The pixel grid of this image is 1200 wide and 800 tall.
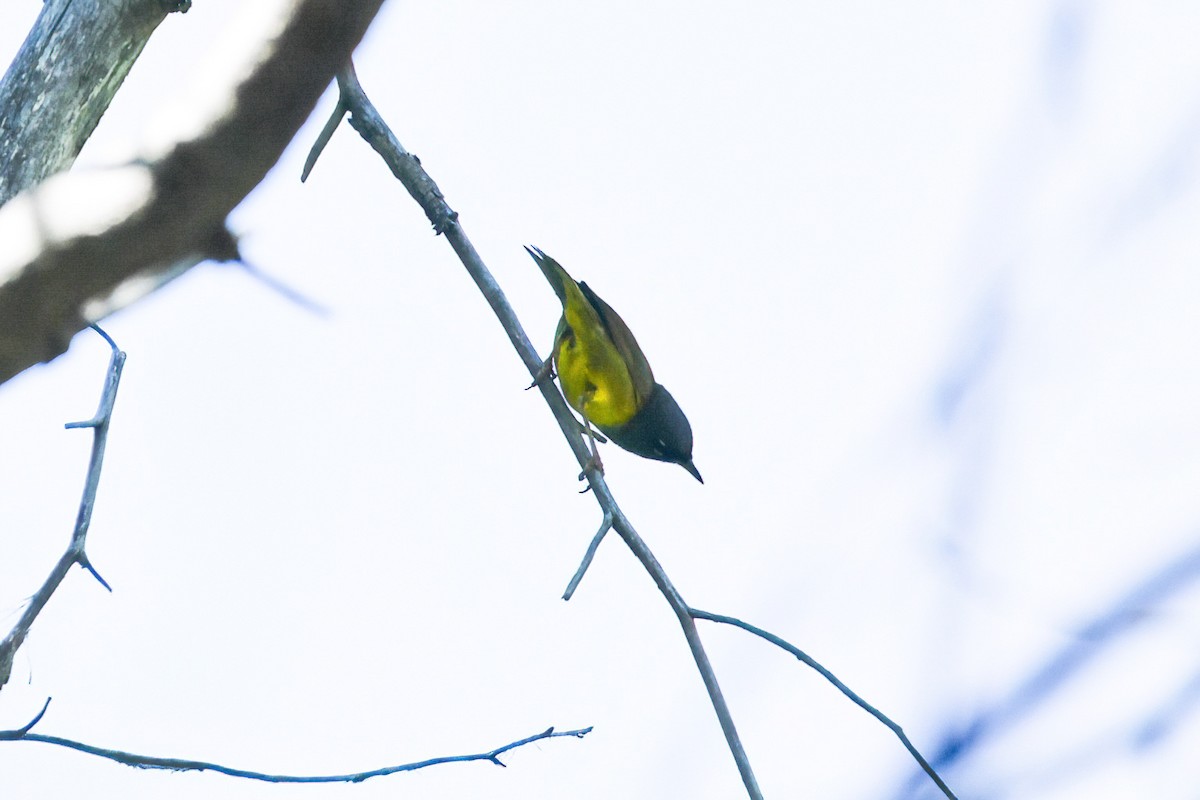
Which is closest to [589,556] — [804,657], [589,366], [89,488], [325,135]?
[804,657]

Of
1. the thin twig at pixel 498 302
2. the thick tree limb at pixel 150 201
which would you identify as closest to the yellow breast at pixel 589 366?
the thin twig at pixel 498 302

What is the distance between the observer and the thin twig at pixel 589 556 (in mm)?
2621

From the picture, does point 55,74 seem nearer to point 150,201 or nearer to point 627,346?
point 150,201

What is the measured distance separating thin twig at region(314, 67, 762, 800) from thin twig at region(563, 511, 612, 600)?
0.07 metres

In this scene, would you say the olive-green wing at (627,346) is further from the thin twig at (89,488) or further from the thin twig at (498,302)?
the thin twig at (89,488)

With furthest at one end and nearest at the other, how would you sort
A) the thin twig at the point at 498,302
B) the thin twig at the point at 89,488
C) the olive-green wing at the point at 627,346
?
1. the olive-green wing at the point at 627,346
2. the thin twig at the point at 498,302
3. the thin twig at the point at 89,488

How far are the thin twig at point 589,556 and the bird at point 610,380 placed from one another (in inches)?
80.2

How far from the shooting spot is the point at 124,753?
233 centimetres

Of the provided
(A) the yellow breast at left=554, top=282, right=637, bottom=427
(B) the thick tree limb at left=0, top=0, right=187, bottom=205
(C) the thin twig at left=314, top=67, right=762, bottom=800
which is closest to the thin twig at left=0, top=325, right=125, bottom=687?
(B) the thick tree limb at left=0, top=0, right=187, bottom=205

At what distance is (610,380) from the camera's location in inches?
233

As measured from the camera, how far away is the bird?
5.57 metres

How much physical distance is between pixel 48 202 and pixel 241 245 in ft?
0.61

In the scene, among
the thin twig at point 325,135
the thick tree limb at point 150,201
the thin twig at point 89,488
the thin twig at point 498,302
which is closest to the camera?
the thick tree limb at point 150,201

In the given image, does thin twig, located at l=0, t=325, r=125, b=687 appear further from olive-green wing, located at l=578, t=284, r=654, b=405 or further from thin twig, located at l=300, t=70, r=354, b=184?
olive-green wing, located at l=578, t=284, r=654, b=405
